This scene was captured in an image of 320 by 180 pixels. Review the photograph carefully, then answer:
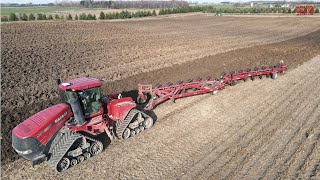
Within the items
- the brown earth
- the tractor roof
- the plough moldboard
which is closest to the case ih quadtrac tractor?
the tractor roof

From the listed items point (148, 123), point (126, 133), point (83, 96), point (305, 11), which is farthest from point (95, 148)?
point (305, 11)

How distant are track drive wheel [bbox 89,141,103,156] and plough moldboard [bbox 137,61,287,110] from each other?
9.94ft

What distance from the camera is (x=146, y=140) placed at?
970cm

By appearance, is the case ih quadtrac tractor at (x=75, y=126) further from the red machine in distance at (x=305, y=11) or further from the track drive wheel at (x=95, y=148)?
the red machine in distance at (x=305, y=11)

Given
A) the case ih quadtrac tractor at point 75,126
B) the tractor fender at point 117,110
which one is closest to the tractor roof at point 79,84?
the case ih quadtrac tractor at point 75,126

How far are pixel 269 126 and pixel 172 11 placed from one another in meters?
74.2

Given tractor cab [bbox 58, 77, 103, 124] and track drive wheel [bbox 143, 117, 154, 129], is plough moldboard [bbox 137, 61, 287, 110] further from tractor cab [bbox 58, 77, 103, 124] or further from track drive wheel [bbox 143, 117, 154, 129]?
tractor cab [bbox 58, 77, 103, 124]

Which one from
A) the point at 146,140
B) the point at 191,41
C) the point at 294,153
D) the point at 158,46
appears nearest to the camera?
the point at 294,153

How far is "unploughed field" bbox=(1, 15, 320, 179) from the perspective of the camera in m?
8.24

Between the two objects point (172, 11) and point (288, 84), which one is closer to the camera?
point (288, 84)

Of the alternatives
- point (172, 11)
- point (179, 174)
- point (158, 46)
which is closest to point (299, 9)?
point (172, 11)

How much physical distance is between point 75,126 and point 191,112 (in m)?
5.16

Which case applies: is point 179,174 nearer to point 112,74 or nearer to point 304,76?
point 112,74

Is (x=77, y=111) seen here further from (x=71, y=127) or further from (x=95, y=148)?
(x=95, y=148)
